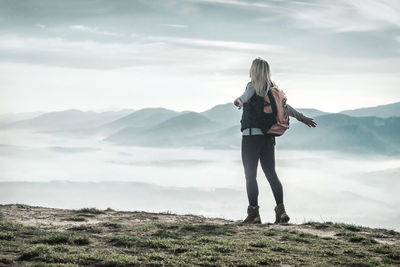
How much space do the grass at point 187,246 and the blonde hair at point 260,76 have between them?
Answer: 3.05 m

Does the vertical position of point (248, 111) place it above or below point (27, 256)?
above

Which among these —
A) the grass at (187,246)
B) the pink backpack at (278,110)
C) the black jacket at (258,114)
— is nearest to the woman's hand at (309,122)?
the pink backpack at (278,110)

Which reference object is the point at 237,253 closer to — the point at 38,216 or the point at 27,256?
the point at 27,256

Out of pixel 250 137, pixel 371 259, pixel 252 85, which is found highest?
pixel 252 85

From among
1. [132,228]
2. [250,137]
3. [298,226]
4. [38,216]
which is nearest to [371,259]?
[298,226]

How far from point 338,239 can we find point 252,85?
148 inches

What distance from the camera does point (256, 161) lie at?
11156 millimetres

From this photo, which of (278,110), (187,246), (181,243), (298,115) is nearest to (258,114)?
(278,110)

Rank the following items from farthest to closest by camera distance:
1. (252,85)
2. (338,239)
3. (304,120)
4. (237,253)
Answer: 1. (304,120)
2. (252,85)
3. (338,239)
4. (237,253)

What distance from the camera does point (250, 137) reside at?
435 inches

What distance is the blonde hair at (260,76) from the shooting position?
10.8m

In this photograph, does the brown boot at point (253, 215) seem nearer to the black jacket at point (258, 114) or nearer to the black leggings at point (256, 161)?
the black leggings at point (256, 161)

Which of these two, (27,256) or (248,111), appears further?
(248,111)

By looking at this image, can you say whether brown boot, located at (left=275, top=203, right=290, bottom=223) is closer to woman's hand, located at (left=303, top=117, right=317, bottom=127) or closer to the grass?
the grass
